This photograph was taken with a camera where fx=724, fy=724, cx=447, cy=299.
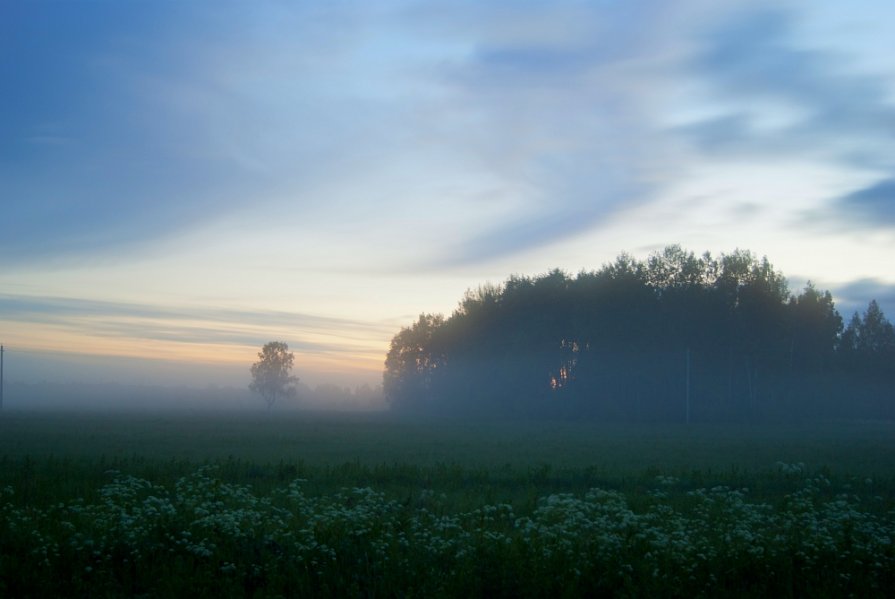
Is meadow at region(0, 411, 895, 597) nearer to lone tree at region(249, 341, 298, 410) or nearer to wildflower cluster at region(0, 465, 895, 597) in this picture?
wildflower cluster at region(0, 465, 895, 597)

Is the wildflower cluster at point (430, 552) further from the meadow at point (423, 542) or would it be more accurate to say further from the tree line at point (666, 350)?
the tree line at point (666, 350)

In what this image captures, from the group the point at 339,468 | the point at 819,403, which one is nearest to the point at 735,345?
the point at 819,403

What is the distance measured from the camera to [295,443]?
39969 mm

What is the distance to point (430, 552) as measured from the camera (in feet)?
37.7

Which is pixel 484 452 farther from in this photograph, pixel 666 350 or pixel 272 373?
pixel 272 373

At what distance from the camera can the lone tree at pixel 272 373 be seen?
558 feet

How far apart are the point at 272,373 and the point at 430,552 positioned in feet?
543

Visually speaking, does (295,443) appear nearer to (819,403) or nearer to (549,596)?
(549,596)

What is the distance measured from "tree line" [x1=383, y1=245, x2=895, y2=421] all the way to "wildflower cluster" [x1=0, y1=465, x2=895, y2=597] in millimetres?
68625

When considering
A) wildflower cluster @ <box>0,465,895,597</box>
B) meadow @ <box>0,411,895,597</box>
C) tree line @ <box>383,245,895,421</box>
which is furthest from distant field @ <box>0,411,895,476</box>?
tree line @ <box>383,245,895,421</box>

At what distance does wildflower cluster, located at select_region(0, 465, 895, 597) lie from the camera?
1032cm

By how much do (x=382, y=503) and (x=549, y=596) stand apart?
6252 millimetres

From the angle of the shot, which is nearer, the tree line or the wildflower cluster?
the wildflower cluster

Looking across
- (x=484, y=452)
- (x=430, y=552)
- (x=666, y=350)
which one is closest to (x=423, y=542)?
(x=430, y=552)
